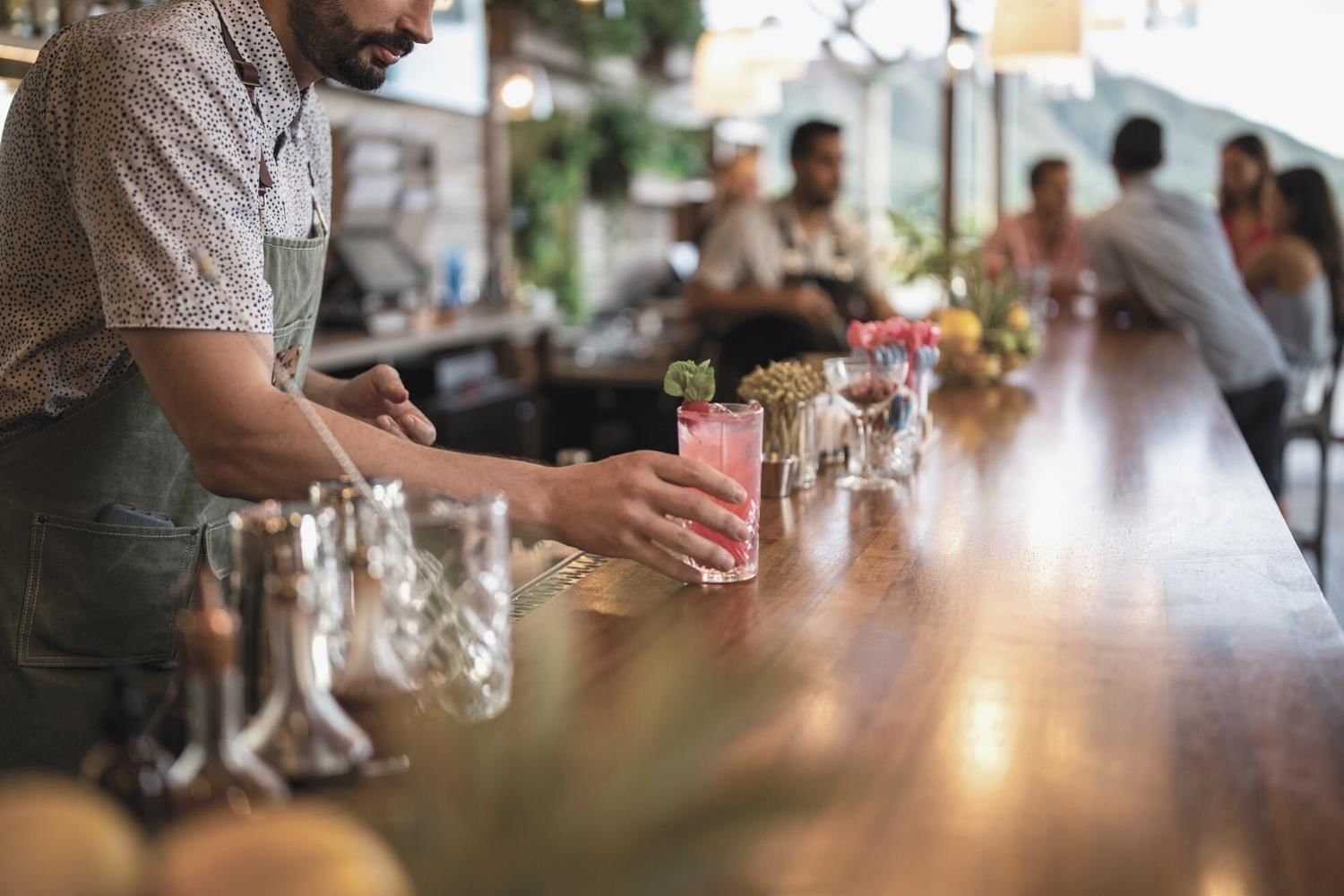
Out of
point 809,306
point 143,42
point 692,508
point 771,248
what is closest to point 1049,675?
point 692,508

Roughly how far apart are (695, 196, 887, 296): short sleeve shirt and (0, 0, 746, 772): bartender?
3177 millimetres

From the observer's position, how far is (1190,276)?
4.67 metres

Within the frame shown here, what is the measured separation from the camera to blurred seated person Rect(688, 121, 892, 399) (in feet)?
15.6

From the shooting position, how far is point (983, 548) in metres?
1.68

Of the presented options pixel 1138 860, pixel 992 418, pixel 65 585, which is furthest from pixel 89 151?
pixel 992 418

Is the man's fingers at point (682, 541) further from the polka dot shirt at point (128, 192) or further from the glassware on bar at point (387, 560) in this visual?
the polka dot shirt at point (128, 192)

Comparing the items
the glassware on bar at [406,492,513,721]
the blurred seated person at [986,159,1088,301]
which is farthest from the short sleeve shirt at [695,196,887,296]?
the glassware on bar at [406,492,513,721]

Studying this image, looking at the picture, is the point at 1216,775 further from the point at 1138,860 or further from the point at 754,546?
the point at 754,546

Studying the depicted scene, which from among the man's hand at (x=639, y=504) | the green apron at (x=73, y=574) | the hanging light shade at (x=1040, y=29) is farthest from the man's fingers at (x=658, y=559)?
the hanging light shade at (x=1040, y=29)

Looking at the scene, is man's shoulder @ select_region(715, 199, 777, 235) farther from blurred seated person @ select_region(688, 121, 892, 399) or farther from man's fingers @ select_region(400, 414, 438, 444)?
man's fingers @ select_region(400, 414, 438, 444)

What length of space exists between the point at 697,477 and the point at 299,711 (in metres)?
0.56

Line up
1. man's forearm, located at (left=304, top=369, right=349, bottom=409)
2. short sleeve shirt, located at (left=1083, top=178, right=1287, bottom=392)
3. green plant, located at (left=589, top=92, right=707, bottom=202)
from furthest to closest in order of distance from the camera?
1. green plant, located at (left=589, top=92, right=707, bottom=202)
2. short sleeve shirt, located at (left=1083, top=178, right=1287, bottom=392)
3. man's forearm, located at (left=304, top=369, right=349, bottom=409)

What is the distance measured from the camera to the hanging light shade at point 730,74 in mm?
5883

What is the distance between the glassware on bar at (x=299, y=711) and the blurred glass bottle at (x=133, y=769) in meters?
0.08
